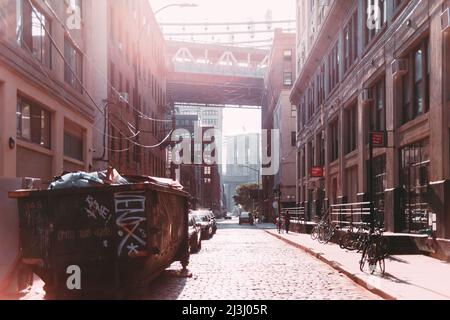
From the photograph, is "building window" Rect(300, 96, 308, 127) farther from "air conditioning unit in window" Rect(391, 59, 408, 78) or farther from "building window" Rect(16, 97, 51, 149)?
"building window" Rect(16, 97, 51, 149)

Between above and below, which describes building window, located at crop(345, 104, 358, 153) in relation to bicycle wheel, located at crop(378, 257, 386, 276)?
above

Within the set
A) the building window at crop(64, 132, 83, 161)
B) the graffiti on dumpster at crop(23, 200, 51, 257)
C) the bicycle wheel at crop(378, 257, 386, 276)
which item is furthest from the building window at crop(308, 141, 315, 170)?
the graffiti on dumpster at crop(23, 200, 51, 257)

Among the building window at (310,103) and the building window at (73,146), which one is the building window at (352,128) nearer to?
the building window at (310,103)

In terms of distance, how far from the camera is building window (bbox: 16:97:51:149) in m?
19.9

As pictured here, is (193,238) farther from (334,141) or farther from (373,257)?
(334,141)

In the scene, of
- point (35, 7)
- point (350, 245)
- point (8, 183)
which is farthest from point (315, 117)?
point (8, 183)

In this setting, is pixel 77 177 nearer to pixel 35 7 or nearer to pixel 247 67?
pixel 35 7

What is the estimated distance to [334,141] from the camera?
39031 mm

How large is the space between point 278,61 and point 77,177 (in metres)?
76.1

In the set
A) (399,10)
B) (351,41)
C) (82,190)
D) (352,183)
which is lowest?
(82,190)

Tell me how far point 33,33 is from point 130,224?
13.4 m

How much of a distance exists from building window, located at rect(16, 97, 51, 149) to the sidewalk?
10.9 m

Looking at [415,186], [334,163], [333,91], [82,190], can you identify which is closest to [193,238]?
[415,186]
